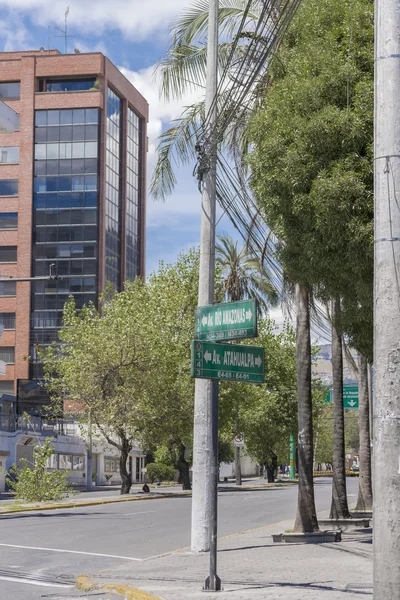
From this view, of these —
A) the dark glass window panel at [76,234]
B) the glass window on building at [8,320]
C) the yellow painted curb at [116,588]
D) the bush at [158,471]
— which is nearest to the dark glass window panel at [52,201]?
the dark glass window panel at [76,234]

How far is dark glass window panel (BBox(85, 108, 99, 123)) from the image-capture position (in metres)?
79.9

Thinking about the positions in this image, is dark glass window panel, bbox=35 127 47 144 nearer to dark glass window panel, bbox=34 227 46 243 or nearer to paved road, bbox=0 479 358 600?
dark glass window panel, bbox=34 227 46 243

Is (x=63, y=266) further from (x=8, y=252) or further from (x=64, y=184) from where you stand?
(x=64, y=184)

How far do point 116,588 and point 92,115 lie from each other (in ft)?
239

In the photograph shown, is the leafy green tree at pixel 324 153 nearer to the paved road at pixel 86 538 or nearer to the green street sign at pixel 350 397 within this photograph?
the paved road at pixel 86 538

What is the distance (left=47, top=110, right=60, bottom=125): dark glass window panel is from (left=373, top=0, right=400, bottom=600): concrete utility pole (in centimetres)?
7706

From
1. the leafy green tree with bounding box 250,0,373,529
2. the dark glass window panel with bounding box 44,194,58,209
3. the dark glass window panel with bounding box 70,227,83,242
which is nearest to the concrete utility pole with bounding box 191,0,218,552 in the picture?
the leafy green tree with bounding box 250,0,373,529

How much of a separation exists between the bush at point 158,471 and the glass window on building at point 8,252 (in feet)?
80.7

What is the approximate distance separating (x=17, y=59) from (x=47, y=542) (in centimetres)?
7178

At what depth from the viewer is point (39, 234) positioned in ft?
262

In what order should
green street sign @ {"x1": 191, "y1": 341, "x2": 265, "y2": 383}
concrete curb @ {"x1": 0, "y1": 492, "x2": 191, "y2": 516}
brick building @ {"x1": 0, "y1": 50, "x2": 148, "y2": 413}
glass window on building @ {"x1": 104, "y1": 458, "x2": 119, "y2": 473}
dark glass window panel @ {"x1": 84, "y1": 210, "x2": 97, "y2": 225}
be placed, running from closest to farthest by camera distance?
green street sign @ {"x1": 191, "y1": 341, "x2": 265, "y2": 383}, concrete curb @ {"x1": 0, "y1": 492, "x2": 191, "y2": 516}, glass window on building @ {"x1": 104, "y1": 458, "x2": 119, "y2": 473}, brick building @ {"x1": 0, "y1": 50, "x2": 148, "y2": 413}, dark glass window panel @ {"x1": 84, "y1": 210, "x2": 97, "y2": 225}

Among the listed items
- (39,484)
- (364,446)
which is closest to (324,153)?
(364,446)

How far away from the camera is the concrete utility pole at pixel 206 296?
46.9 feet

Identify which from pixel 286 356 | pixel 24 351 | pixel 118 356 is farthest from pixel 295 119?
pixel 24 351
